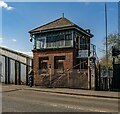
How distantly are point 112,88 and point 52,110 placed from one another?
41.1 ft

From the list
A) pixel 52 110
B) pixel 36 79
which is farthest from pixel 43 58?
pixel 52 110

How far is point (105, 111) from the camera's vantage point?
1163 centimetres

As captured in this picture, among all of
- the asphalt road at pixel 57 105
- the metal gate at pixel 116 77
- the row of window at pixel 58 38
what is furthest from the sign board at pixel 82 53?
the asphalt road at pixel 57 105

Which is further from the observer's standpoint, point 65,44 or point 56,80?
point 65,44

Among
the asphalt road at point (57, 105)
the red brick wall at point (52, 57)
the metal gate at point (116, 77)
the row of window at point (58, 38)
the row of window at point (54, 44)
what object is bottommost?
the asphalt road at point (57, 105)

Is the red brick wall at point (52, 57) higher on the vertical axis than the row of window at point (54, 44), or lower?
lower

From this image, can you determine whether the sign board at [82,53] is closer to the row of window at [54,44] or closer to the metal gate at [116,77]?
the row of window at [54,44]

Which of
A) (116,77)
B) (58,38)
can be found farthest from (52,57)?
A: (116,77)

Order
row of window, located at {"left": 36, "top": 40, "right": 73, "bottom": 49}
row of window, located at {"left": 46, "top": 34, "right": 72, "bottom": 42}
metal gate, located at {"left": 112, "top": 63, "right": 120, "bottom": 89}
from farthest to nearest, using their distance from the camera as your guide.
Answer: row of window, located at {"left": 46, "top": 34, "right": 72, "bottom": 42}
row of window, located at {"left": 36, "top": 40, "right": 73, "bottom": 49}
metal gate, located at {"left": 112, "top": 63, "right": 120, "bottom": 89}

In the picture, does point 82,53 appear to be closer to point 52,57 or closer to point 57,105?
point 52,57

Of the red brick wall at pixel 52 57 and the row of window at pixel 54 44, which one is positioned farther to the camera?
the row of window at pixel 54 44

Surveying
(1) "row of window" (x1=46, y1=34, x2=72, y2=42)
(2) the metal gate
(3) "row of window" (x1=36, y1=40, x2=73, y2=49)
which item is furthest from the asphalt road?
(1) "row of window" (x1=46, y1=34, x2=72, y2=42)

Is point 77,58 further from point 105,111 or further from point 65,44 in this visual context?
point 105,111

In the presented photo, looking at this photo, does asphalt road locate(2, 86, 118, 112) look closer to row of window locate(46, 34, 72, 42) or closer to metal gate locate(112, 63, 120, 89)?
metal gate locate(112, 63, 120, 89)
